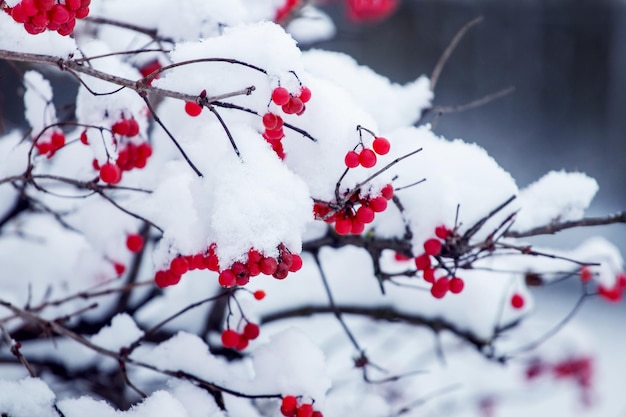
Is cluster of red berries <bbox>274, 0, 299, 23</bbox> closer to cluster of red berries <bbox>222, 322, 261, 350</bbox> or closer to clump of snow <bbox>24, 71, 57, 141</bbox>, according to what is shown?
clump of snow <bbox>24, 71, 57, 141</bbox>

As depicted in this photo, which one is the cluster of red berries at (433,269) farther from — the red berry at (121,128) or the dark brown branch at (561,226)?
the red berry at (121,128)

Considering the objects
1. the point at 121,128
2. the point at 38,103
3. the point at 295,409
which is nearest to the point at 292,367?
the point at 295,409

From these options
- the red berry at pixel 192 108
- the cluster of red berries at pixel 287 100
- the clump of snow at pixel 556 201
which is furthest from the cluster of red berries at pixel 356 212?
the clump of snow at pixel 556 201

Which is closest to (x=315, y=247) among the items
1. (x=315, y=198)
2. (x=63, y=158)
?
(x=315, y=198)

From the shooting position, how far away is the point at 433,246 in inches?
58.2

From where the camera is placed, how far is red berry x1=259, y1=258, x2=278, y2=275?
111 centimetres

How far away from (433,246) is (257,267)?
0.53 m

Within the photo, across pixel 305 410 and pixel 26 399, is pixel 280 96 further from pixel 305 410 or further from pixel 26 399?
pixel 26 399

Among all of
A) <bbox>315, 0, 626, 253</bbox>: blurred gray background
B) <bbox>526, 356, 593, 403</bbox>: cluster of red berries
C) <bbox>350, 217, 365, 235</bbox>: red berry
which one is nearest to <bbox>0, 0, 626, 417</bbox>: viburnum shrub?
<bbox>350, 217, 365, 235</bbox>: red berry

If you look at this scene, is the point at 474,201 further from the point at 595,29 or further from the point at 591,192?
the point at 595,29

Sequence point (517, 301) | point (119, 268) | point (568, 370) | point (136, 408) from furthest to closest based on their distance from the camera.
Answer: point (568, 370), point (517, 301), point (119, 268), point (136, 408)

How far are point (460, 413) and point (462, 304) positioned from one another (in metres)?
2.34

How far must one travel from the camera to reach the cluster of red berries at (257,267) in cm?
112

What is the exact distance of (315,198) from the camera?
1.31 meters
